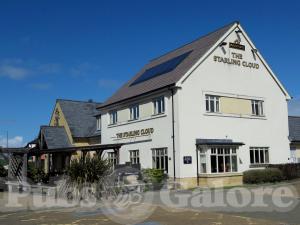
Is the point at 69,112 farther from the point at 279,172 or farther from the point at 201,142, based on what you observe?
the point at 279,172

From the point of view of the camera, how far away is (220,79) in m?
33.2

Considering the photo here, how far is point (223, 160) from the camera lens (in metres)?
31.4

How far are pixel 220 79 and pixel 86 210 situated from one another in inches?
692

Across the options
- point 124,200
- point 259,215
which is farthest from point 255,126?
point 259,215

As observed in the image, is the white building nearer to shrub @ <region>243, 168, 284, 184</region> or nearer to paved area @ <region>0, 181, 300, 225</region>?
shrub @ <region>243, 168, 284, 184</region>

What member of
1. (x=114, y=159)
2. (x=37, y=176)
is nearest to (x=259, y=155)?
(x=114, y=159)

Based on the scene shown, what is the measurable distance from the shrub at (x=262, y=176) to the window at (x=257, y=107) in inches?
218

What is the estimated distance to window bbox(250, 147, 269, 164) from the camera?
34062 mm

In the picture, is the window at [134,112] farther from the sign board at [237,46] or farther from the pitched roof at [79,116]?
the pitched roof at [79,116]

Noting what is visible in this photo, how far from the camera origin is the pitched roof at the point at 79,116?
46.0 m

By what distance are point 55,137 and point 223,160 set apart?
19.6 meters

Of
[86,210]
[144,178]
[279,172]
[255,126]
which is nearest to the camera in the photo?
[86,210]

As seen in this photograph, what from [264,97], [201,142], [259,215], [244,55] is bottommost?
[259,215]

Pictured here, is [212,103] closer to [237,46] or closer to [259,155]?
[237,46]
